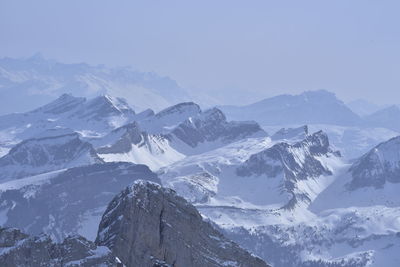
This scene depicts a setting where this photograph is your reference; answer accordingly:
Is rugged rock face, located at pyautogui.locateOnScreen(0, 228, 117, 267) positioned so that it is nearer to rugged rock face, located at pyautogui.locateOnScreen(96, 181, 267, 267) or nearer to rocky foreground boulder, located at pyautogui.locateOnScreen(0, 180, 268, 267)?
rocky foreground boulder, located at pyautogui.locateOnScreen(0, 180, 268, 267)

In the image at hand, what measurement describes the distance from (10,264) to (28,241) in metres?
3.72

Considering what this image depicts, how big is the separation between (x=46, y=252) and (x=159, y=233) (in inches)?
682

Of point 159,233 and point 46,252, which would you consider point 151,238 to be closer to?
point 159,233

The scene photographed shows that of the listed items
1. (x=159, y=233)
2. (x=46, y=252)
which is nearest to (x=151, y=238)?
(x=159, y=233)

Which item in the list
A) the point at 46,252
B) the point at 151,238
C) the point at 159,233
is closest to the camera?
the point at 46,252

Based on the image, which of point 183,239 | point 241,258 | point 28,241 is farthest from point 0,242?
point 241,258

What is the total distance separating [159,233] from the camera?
12812 centimetres

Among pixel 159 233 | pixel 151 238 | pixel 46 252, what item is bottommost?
pixel 151 238

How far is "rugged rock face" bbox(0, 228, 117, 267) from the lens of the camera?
112000 mm

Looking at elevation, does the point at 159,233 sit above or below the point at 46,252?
below

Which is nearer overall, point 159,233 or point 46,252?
point 46,252

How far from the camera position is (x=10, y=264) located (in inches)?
4370

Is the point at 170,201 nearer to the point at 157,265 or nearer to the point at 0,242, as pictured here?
the point at 157,265

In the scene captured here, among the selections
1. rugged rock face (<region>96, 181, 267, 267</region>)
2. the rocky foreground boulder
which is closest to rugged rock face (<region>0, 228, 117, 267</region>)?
the rocky foreground boulder
